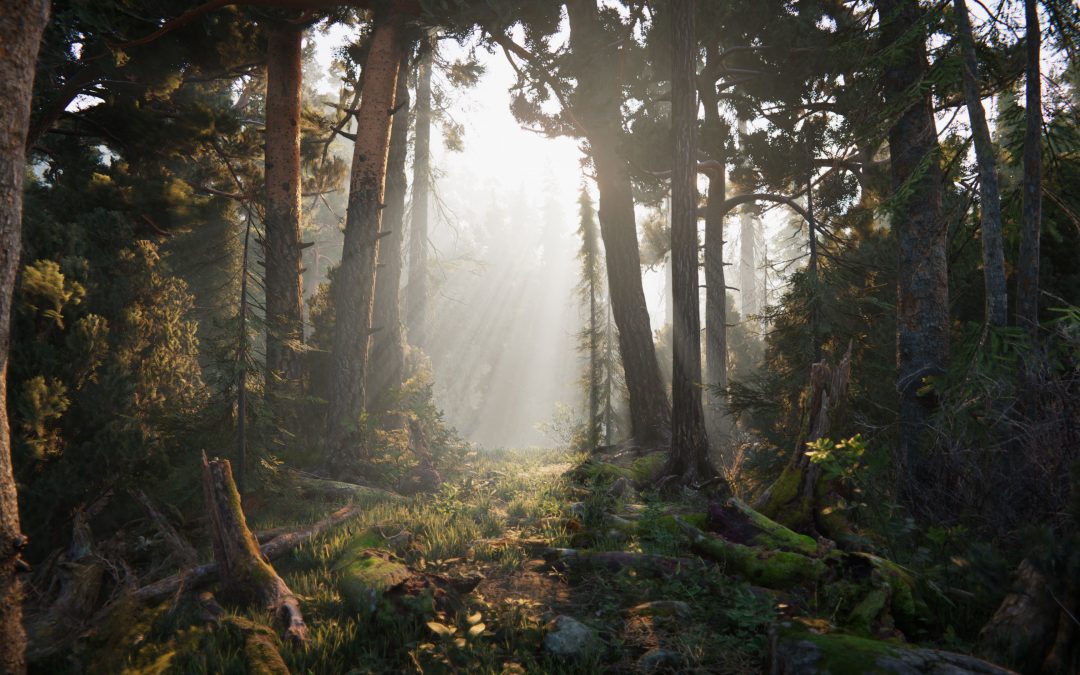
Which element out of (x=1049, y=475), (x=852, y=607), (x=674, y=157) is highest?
(x=674, y=157)

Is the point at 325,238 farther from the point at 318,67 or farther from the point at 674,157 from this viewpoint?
the point at 674,157

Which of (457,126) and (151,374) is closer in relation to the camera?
(151,374)

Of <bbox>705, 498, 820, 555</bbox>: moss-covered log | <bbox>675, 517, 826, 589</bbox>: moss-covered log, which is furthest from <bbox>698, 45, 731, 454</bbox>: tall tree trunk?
<bbox>675, 517, 826, 589</bbox>: moss-covered log

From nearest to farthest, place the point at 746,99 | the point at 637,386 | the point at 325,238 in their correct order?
the point at 637,386 < the point at 746,99 < the point at 325,238

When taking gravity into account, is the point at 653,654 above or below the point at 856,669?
below

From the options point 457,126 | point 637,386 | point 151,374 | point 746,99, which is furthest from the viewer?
point 457,126

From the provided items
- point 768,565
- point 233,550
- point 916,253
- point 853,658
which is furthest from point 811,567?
point 916,253

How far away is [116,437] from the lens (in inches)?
235

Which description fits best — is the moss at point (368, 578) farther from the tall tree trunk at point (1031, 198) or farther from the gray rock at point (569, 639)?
the tall tree trunk at point (1031, 198)

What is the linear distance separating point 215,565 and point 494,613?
2.39 m

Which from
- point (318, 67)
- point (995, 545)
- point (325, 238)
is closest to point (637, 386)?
point (995, 545)

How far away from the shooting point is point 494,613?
3691 mm

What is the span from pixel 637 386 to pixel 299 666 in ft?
26.3

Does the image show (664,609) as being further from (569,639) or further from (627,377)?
(627,377)
